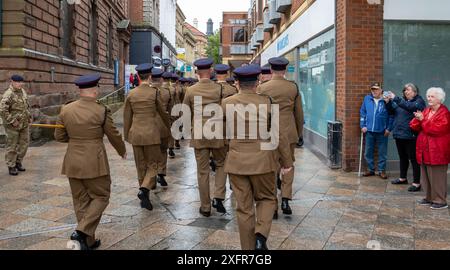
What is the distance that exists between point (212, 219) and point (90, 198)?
1688 millimetres

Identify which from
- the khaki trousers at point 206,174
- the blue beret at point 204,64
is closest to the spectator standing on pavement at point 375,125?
the khaki trousers at point 206,174

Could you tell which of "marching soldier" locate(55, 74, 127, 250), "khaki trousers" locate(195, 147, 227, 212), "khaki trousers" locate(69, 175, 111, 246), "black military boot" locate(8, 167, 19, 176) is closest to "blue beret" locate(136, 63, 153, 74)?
"khaki trousers" locate(195, 147, 227, 212)

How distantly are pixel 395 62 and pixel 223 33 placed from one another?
53384mm

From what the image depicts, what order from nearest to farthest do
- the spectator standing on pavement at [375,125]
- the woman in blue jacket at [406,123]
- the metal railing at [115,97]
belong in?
the woman in blue jacket at [406,123]
the spectator standing on pavement at [375,125]
the metal railing at [115,97]

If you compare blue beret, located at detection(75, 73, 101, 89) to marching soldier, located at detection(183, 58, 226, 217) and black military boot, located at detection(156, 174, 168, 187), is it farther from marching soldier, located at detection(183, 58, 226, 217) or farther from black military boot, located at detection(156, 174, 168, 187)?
black military boot, located at detection(156, 174, 168, 187)

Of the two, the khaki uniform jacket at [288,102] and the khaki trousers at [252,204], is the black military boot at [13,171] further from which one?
the khaki trousers at [252,204]

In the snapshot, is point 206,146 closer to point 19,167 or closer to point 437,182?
point 437,182

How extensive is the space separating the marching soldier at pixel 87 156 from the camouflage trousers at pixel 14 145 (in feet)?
14.9

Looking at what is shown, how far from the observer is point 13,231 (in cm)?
506

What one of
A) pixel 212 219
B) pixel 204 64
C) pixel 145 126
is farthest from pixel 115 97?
pixel 212 219

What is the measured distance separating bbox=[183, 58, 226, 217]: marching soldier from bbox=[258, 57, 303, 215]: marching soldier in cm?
74

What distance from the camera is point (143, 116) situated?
634 cm

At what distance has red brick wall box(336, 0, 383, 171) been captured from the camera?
8.54 metres

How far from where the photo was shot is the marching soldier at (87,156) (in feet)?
14.4
